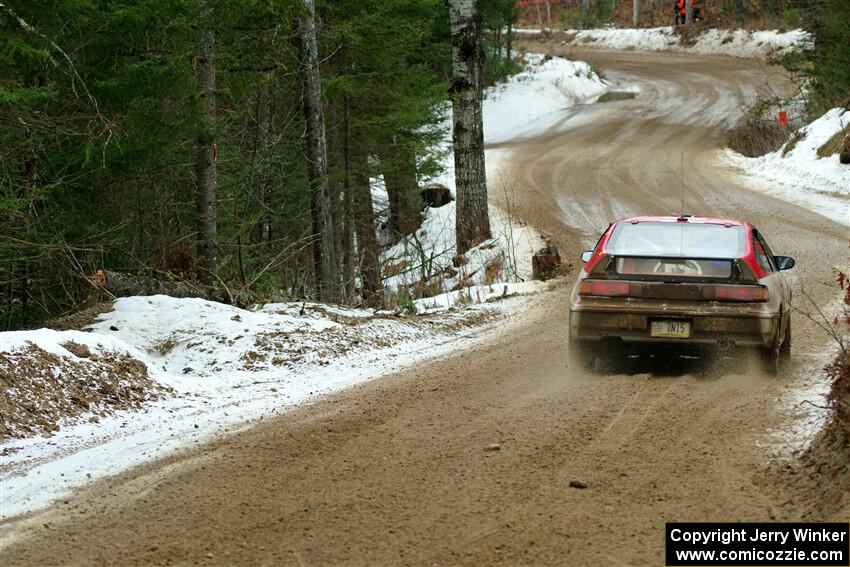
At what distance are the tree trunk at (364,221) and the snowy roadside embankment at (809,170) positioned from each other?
9.93 meters

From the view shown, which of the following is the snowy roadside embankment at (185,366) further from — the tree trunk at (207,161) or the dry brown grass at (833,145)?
the dry brown grass at (833,145)

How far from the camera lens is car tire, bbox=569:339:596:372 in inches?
380

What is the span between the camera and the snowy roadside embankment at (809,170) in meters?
24.1

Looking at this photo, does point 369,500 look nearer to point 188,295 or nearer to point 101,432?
point 101,432

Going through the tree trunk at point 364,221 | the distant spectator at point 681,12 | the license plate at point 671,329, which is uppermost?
the distant spectator at point 681,12

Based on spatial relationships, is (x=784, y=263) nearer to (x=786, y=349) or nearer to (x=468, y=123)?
(x=786, y=349)

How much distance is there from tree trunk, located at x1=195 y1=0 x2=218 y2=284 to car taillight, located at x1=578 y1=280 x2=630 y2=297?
5451 mm

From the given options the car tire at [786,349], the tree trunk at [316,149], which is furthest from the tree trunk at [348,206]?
the car tire at [786,349]

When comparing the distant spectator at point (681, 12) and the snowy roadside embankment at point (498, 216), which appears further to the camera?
the distant spectator at point (681, 12)

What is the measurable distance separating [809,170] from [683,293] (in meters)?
19.0

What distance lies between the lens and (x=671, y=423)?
7.79 metres

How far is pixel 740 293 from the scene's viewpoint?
9.16 meters

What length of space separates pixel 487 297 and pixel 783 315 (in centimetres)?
658

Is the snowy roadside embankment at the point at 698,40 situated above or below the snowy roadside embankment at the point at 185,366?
above
